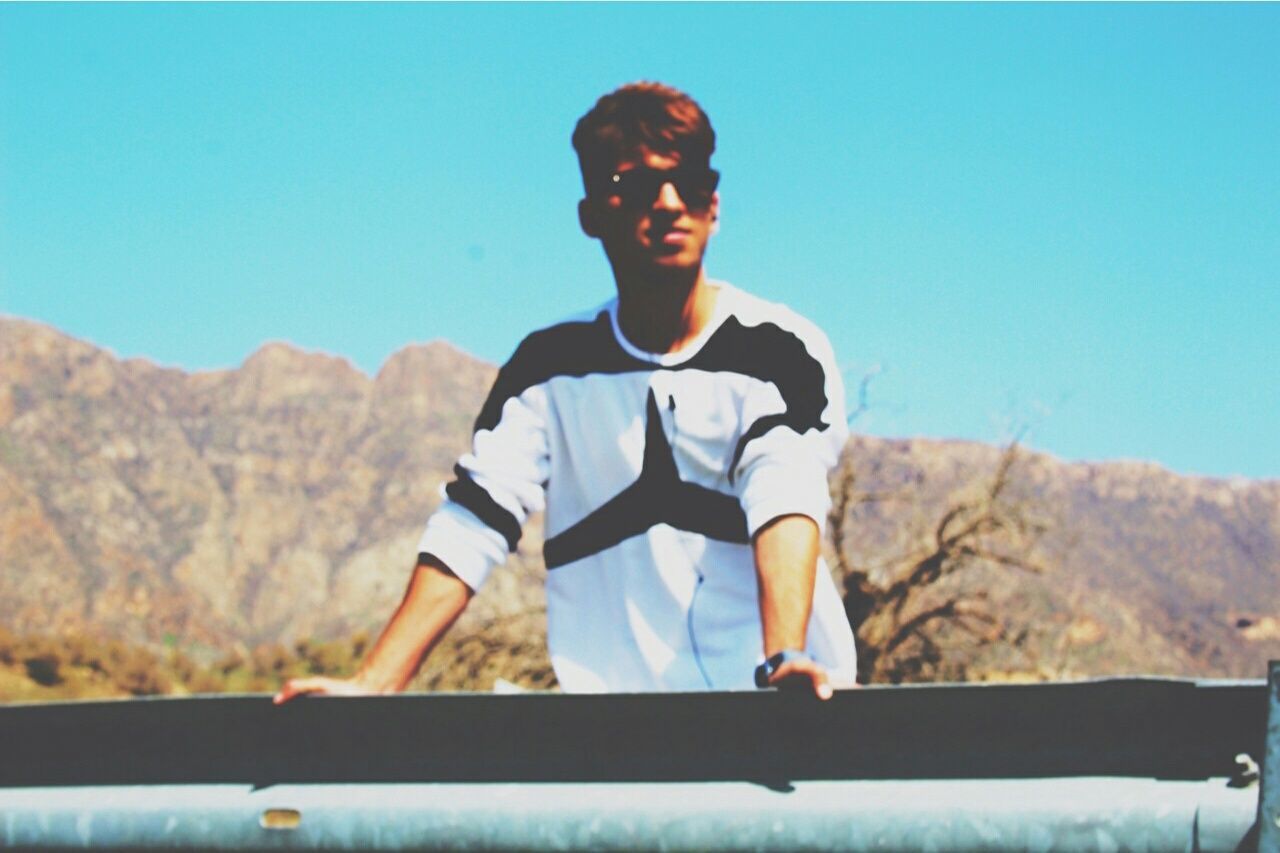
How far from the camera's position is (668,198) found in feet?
9.63

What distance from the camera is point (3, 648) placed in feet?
82.5

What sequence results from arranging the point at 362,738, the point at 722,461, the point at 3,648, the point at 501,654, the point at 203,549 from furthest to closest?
the point at 203,549
the point at 3,648
the point at 501,654
the point at 722,461
the point at 362,738

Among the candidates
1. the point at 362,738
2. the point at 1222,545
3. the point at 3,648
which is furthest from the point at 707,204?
the point at 1222,545

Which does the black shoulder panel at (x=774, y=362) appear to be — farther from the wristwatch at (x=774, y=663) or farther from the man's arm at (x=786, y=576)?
the wristwatch at (x=774, y=663)

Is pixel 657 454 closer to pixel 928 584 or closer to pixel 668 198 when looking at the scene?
pixel 668 198

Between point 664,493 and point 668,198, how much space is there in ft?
1.79

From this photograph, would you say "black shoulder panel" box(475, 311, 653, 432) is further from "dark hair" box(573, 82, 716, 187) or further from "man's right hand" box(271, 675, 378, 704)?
"man's right hand" box(271, 675, 378, 704)

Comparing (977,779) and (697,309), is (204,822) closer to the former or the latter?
(977,779)

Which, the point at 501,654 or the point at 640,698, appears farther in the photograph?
the point at 501,654

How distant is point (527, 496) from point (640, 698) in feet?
4.98

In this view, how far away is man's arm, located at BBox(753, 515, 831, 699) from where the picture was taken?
2.64 metres

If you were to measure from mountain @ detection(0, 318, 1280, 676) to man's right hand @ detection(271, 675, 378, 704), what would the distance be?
64699mm

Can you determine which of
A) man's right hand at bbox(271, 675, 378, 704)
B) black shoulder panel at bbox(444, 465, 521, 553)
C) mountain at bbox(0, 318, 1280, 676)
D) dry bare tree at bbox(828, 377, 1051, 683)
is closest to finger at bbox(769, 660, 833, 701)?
man's right hand at bbox(271, 675, 378, 704)

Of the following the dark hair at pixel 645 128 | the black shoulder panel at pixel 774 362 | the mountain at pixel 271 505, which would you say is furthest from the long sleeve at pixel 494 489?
the mountain at pixel 271 505
